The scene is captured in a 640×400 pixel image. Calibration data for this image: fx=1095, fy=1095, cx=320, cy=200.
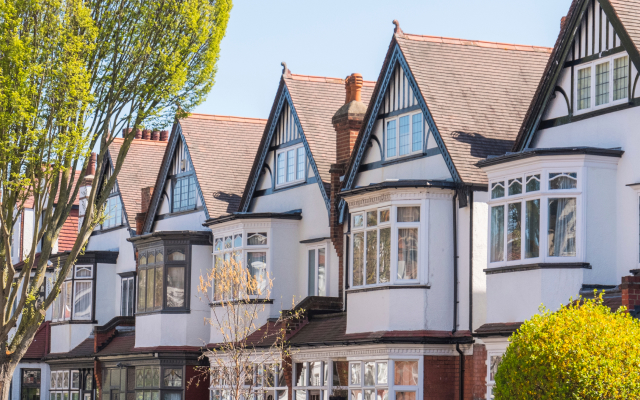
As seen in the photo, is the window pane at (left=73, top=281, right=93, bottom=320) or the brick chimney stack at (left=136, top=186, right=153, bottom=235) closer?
the brick chimney stack at (left=136, top=186, right=153, bottom=235)

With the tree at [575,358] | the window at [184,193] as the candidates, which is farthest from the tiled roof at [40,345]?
the tree at [575,358]

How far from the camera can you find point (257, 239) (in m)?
29.4

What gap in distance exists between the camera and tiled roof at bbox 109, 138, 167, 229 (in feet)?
123

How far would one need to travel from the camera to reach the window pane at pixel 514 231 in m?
20.8

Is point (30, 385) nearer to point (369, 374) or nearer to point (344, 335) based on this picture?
point (344, 335)

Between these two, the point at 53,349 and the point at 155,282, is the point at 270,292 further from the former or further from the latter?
the point at 53,349

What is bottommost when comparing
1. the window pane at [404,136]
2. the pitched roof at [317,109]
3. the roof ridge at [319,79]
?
the window pane at [404,136]

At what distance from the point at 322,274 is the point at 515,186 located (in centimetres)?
862

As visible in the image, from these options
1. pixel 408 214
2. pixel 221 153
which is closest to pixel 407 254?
pixel 408 214

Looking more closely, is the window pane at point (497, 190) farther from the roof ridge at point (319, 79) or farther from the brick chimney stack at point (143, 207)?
the brick chimney stack at point (143, 207)

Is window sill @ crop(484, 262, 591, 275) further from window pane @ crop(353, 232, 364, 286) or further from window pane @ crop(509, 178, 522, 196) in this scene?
window pane @ crop(353, 232, 364, 286)

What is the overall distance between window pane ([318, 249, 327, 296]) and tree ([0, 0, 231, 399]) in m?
6.01

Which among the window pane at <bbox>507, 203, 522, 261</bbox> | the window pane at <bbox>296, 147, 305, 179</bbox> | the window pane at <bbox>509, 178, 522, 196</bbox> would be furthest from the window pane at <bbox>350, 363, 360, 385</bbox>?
the window pane at <bbox>296, 147, 305, 179</bbox>

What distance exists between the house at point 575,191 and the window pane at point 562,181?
19mm
